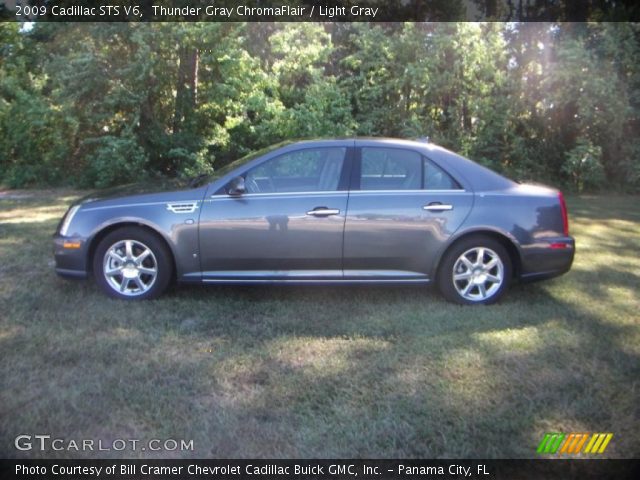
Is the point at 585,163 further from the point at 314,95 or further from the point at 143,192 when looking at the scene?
the point at 143,192

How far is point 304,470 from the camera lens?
9.13 feet

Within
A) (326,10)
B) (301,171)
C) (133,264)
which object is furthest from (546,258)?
(326,10)

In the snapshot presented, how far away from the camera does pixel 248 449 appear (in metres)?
2.90

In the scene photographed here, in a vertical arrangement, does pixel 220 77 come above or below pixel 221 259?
above

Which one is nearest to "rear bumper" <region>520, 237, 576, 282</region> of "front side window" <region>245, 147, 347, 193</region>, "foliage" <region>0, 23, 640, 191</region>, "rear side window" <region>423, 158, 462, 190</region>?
"rear side window" <region>423, 158, 462, 190</region>

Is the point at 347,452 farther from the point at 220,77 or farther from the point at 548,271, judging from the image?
the point at 220,77

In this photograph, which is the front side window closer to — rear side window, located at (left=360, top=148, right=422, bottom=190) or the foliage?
rear side window, located at (left=360, top=148, right=422, bottom=190)

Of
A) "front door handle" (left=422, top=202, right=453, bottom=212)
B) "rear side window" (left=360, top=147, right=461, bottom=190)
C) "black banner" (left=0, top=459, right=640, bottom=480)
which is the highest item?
"rear side window" (left=360, top=147, right=461, bottom=190)

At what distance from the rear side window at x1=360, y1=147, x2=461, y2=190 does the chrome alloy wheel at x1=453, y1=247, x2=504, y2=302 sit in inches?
24.6

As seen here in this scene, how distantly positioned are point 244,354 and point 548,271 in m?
2.84

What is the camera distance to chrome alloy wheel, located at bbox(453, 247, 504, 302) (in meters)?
5.09

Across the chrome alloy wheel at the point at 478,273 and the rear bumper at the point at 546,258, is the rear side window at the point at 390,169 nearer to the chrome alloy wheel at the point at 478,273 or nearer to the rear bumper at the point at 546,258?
the chrome alloy wheel at the point at 478,273

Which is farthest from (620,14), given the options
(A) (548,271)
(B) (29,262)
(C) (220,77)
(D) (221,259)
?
(B) (29,262)

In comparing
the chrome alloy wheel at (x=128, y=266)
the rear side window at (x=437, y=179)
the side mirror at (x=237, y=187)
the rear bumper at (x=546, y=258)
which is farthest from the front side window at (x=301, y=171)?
the rear bumper at (x=546, y=258)
